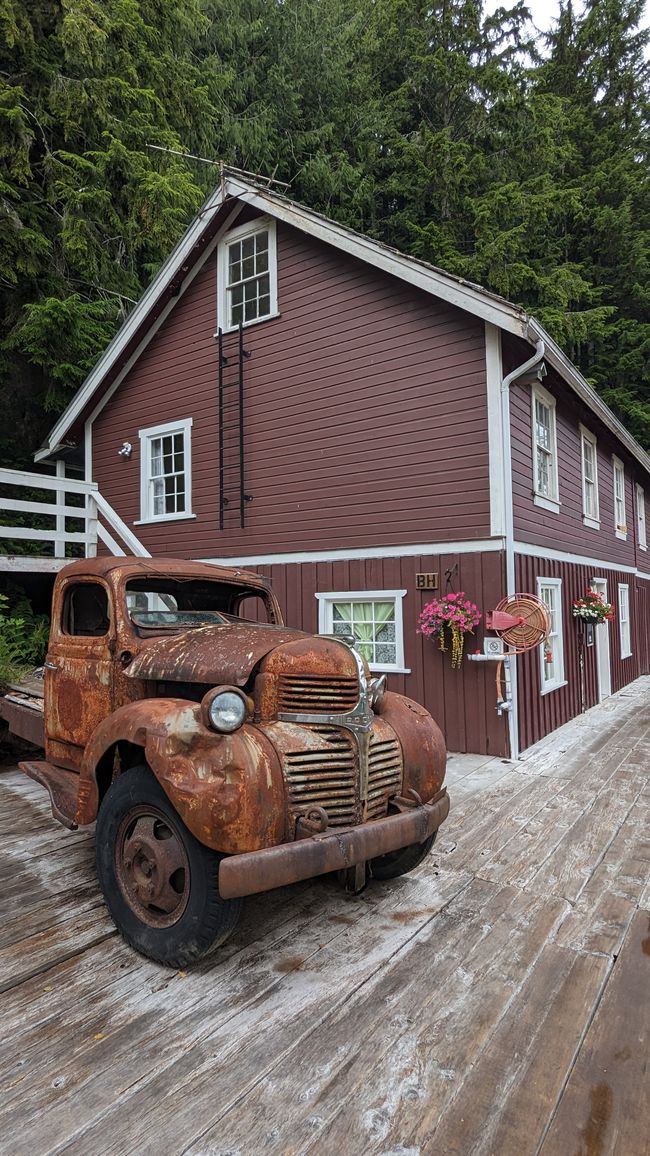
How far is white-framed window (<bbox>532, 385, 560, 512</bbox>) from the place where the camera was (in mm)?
8086

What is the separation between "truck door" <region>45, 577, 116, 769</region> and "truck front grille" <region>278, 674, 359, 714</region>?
3.94 feet

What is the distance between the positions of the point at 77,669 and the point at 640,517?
610 inches

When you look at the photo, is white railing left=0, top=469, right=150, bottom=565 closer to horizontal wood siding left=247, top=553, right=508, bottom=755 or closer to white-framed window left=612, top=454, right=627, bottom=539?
horizontal wood siding left=247, top=553, right=508, bottom=755

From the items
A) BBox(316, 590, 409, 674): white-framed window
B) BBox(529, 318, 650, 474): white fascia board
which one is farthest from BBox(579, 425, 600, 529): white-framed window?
BBox(316, 590, 409, 674): white-framed window

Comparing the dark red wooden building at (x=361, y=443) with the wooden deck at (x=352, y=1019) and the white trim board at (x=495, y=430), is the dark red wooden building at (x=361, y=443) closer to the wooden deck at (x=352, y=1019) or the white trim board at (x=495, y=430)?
the white trim board at (x=495, y=430)

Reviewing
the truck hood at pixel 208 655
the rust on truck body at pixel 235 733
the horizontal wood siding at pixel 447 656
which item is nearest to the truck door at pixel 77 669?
the rust on truck body at pixel 235 733

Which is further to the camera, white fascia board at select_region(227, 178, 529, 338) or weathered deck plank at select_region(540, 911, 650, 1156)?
white fascia board at select_region(227, 178, 529, 338)

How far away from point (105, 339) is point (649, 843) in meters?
12.5

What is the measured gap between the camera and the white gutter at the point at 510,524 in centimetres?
686

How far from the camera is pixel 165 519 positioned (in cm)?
1040

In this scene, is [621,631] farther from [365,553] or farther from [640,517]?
[365,553]

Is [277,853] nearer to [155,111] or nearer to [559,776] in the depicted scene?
[559,776]

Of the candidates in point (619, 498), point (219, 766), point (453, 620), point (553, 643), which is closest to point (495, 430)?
point (453, 620)

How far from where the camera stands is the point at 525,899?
352cm
